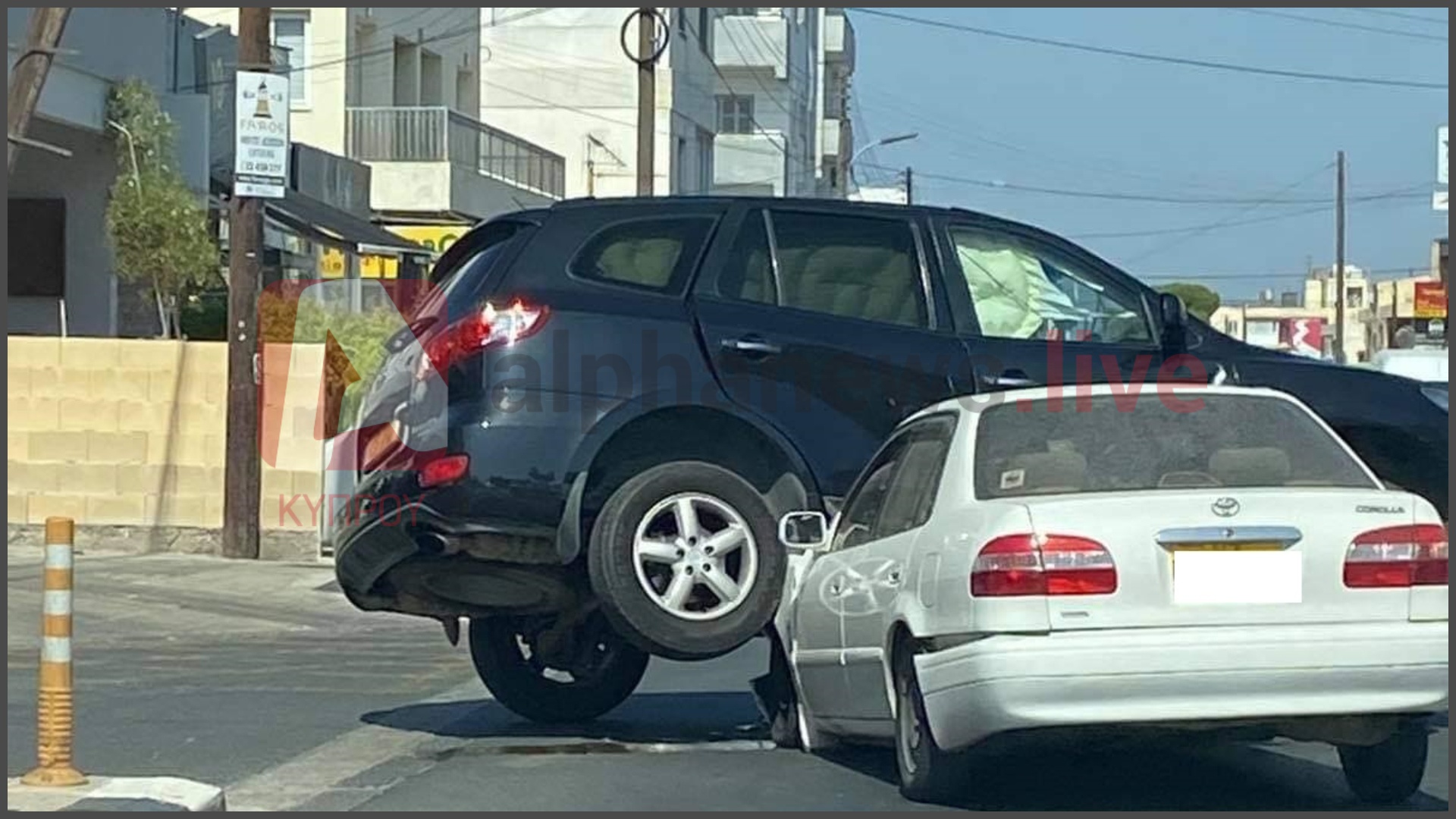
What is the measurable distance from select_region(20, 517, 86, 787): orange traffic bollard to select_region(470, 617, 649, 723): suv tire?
2730 mm

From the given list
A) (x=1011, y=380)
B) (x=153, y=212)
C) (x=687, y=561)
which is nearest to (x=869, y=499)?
(x=687, y=561)

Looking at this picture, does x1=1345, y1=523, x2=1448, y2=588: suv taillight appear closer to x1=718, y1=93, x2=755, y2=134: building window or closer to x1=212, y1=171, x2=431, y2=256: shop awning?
x1=212, y1=171, x2=431, y2=256: shop awning

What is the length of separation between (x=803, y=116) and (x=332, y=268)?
118 ft

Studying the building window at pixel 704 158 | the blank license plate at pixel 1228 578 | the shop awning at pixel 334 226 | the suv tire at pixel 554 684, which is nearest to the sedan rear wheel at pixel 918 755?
the blank license plate at pixel 1228 578

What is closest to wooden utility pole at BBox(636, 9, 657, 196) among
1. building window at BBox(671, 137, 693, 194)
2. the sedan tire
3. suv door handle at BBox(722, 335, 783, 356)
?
building window at BBox(671, 137, 693, 194)

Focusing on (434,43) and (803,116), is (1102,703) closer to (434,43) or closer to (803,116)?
(434,43)

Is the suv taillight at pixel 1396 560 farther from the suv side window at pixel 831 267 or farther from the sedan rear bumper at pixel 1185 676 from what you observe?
the suv side window at pixel 831 267

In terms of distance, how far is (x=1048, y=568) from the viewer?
677cm

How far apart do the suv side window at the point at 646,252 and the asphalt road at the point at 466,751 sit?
191 centimetres

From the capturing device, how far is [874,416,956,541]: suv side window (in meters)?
7.52

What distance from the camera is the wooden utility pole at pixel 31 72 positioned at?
15.7 meters

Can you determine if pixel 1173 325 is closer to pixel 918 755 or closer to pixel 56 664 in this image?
pixel 918 755

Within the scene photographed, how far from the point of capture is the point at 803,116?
2591 inches

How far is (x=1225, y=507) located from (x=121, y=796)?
364 cm
